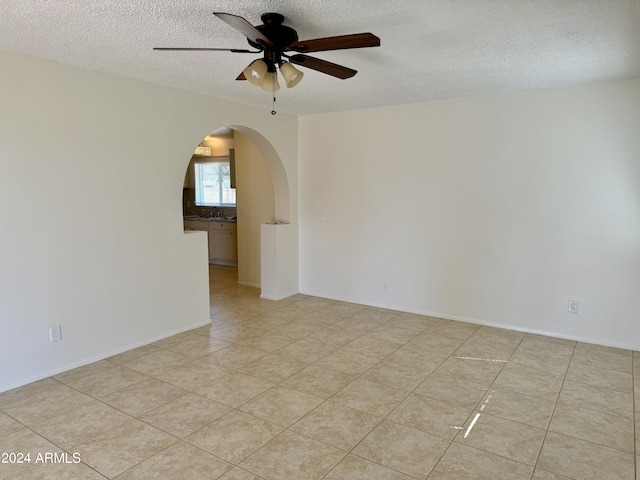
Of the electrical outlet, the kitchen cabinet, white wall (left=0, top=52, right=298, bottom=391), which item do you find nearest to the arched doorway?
white wall (left=0, top=52, right=298, bottom=391)

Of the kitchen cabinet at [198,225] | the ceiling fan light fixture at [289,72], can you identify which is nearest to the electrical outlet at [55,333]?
the ceiling fan light fixture at [289,72]

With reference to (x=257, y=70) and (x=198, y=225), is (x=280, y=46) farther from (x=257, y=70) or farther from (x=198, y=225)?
(x=198, y=225)

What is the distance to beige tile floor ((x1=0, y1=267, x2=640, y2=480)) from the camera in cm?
213

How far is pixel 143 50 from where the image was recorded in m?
2.78

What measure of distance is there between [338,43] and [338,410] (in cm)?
216

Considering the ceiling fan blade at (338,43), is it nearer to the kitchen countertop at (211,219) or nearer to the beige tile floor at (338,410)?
the beige tile floor at (338,410)

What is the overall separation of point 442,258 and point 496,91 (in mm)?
1749

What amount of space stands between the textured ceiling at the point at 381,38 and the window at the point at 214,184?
4563mm

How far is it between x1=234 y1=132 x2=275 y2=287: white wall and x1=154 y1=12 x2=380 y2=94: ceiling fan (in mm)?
3095

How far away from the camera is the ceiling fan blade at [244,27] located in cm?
182

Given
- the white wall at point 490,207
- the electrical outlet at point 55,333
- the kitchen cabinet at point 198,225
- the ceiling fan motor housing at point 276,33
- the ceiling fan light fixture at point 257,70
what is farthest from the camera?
the kitchen cabinet at point 198,225

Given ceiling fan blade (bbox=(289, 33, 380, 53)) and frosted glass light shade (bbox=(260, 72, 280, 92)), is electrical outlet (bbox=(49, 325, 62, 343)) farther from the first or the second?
Answer: ceiling fan blade (bbox=(289, 33, 380, 53))

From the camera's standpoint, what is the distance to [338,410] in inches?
105

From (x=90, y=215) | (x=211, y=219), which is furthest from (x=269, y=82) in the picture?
(x=211, y=219)
